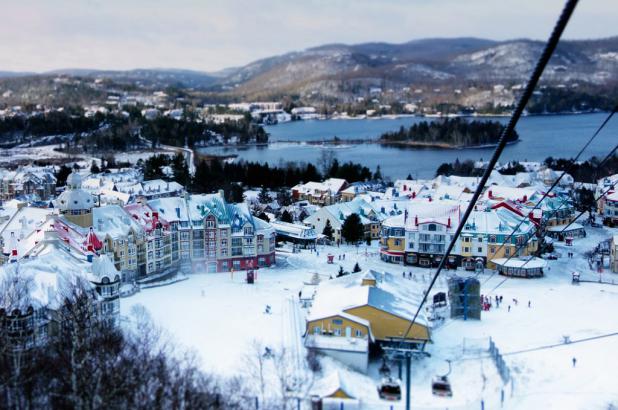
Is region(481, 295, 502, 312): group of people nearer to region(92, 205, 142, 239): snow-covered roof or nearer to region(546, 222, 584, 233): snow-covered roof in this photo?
region(546, 222, 584, 233): snow-covered roof

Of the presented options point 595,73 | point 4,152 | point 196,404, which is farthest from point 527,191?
point 595,73

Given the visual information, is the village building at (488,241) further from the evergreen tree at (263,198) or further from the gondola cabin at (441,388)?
the evergreen tree at (263,198)

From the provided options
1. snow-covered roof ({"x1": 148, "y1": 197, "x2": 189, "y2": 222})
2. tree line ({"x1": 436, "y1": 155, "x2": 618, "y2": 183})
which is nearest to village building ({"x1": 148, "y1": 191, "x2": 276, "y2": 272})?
snow-covered roof ({"x1": 148, "y1": 197, "x2": 189, "y2": 222})

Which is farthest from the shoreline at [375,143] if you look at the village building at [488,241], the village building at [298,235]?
the village building at [488,241]

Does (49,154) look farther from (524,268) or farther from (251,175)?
(524,268)

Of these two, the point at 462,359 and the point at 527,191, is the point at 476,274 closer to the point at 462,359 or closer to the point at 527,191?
the point at 462,359
